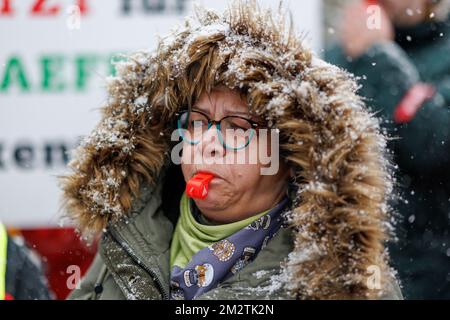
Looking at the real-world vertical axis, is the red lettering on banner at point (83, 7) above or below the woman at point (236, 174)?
above

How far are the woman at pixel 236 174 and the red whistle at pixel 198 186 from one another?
0.06ft

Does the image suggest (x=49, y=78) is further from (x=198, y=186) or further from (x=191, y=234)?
(x=198, y=186)

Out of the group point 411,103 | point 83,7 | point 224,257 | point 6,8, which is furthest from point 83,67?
point 224,257

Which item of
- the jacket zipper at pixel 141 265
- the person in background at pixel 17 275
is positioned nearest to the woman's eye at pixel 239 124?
the jacket zipper at pixel 141 265

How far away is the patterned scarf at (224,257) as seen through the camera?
74.9 inches

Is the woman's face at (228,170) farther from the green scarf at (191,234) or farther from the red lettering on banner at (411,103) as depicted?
the red lettering on banner at (411,103)

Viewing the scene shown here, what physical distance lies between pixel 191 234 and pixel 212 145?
280mm

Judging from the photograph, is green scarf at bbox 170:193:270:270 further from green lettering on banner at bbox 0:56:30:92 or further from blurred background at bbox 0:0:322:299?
green lettering on banner at bbox 0:56:30:92

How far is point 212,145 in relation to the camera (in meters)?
1.89

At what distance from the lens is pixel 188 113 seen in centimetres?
199
